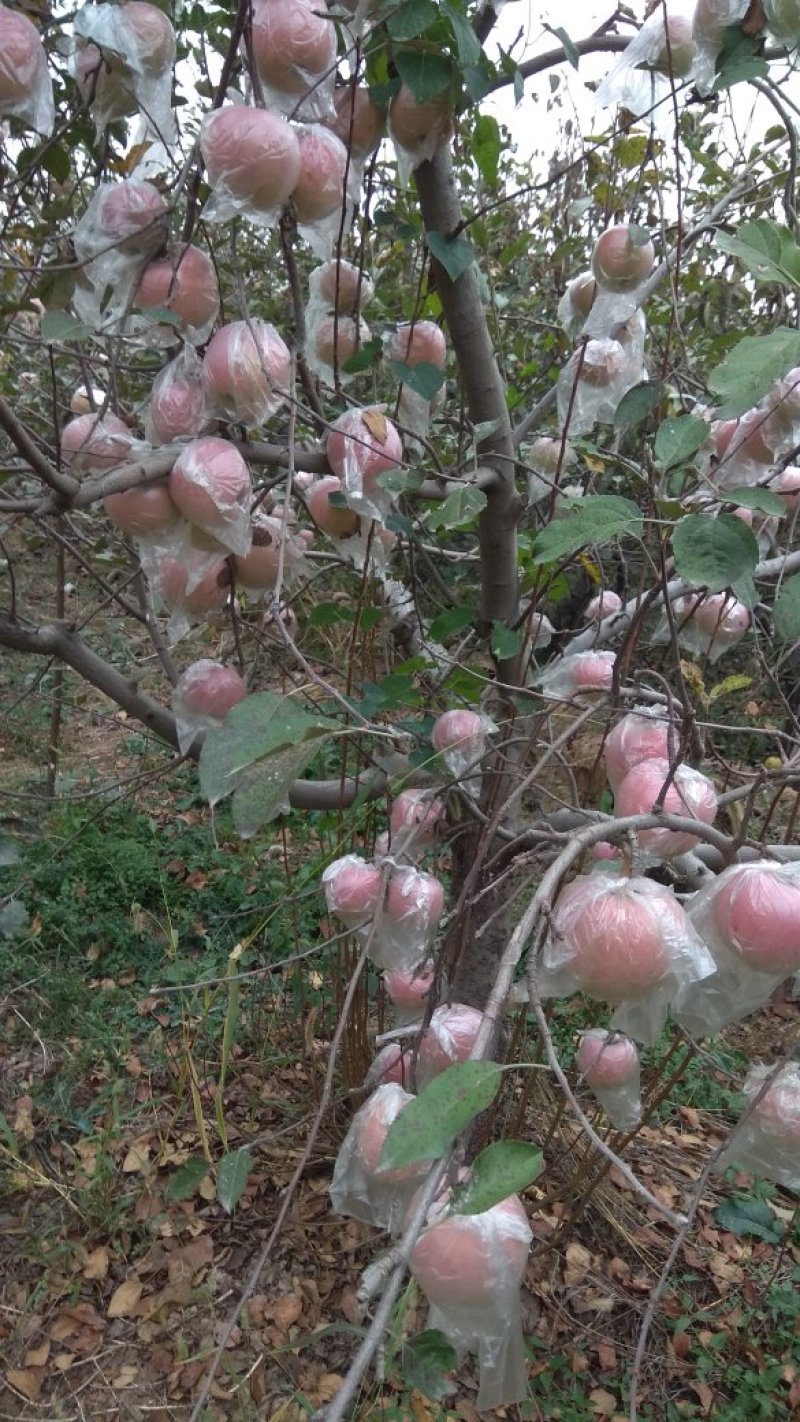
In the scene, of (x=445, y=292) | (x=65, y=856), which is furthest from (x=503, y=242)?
(x=65, y=856)

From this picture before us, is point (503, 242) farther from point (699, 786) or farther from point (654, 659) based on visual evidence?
point (699, 786)

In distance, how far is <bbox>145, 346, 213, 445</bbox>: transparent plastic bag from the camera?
789 millimetres

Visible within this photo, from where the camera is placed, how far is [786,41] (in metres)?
0.76

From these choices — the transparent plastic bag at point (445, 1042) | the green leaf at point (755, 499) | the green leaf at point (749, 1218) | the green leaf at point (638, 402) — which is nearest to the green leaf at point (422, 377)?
the green leaf at point (638, 402)

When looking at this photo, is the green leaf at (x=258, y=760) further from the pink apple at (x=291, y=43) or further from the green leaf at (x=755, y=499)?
the pink apple at (x=291, y=43)

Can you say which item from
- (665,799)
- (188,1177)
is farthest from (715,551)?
(188,1177)

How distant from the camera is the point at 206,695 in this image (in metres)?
0.95

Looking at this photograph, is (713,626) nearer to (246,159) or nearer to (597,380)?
(597,380)

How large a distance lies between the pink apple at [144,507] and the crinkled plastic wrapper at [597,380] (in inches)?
20.6

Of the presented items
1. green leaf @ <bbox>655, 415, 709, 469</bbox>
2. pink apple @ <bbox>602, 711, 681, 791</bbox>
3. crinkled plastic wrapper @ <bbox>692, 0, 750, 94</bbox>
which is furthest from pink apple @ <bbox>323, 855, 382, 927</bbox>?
crinkled plastic wrapper @ <bbox>692, 0, 750, 94</bbox>

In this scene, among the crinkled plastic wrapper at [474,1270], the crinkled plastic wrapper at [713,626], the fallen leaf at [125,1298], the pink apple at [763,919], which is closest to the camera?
the crinkled plastic wrapper at [474,1270]

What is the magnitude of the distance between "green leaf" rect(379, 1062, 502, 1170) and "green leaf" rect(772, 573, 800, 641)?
18.1 inches

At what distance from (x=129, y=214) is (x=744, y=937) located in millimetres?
755

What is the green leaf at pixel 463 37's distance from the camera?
0.71 m
